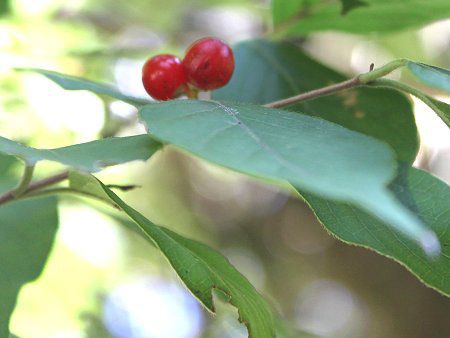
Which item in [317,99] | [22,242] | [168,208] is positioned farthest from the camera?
[168,208]

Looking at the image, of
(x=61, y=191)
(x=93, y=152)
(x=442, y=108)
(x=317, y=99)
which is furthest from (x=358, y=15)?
(x=93, y=152)

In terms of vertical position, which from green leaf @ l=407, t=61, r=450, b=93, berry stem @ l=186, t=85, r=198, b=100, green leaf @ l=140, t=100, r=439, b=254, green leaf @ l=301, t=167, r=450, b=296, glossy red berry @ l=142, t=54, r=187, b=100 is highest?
green leaf @ l=407, t=61, r=450, b=93

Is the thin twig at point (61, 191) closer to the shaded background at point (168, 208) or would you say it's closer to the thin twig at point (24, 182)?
the thin twig at point (24, 182)

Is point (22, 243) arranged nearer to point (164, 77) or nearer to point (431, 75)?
point (164, 77)

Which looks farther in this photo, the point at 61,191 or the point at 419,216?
the point at 61,191

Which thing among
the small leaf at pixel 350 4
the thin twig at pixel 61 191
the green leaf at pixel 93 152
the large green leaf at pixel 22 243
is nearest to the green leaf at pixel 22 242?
the large green leaf at pixel 22 243

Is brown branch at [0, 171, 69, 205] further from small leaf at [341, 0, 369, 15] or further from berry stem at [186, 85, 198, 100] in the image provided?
small leaf at [341, 0, 369, 15]

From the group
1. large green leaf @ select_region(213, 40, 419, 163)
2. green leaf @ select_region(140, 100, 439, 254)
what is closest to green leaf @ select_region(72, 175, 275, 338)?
green leaf @ select_region(140, 100, 439, 254)

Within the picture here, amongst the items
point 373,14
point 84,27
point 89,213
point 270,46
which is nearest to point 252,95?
point 270,46
